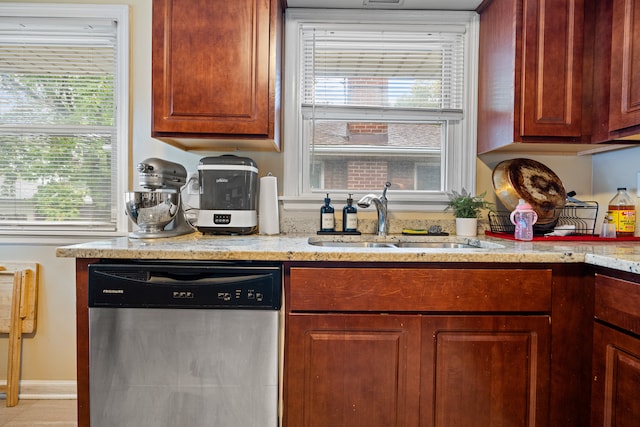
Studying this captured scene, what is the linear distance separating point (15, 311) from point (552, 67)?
2940mm

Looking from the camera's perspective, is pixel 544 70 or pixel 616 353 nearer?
pixel 616 353

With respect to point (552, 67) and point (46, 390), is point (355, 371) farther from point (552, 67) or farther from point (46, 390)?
point (46, 390)

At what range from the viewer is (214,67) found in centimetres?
158

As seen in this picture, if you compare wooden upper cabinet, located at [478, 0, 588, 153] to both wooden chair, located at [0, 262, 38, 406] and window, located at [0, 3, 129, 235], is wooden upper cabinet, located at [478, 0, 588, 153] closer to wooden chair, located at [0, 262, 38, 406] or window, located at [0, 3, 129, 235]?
window, located at [0, 3, 129, 235]

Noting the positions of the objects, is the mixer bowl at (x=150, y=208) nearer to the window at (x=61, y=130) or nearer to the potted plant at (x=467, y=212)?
the window at (x=61, y=130)

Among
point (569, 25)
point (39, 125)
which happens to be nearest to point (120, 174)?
point (39, 125)

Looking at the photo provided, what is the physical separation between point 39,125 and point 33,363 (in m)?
1.34

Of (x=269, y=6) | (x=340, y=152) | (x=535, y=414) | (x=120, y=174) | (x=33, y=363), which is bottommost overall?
(x=33, y=363)

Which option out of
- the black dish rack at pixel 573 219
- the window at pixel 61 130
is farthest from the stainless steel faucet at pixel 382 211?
the window at pixel 61 130

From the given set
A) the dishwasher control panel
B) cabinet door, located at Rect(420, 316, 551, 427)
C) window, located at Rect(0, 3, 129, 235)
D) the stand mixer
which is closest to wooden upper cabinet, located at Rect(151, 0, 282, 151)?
the stand mixer

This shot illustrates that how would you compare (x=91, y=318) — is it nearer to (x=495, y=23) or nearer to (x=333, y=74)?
(x=333, y=74)

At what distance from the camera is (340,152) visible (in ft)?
6.62

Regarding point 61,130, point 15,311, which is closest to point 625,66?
point 61,130

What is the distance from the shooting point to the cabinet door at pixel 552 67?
1.58 meters
